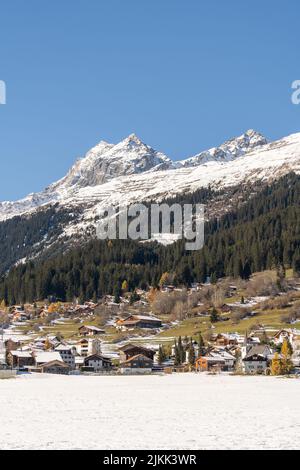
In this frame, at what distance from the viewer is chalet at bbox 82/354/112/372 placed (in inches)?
5399

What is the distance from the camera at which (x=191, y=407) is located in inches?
2057

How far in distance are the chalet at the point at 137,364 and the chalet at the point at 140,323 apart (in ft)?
146

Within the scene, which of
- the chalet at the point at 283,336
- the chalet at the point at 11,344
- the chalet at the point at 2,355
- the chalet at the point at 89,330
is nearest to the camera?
the chalet at the point at 2,355

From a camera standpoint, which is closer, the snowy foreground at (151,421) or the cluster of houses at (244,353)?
the snowy foreground at (151,421)

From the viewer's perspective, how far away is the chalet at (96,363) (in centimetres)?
13712

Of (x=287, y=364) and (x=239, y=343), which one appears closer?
(x=287, y=364)

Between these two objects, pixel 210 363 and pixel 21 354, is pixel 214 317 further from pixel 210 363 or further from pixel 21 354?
pixel 21 354

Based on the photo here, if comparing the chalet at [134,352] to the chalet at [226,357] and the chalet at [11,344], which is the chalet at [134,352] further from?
the chalet at [11,344]

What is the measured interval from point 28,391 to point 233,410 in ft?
105

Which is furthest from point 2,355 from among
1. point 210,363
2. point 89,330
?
point 210,363


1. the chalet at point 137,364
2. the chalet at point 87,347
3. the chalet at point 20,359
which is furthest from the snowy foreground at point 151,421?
the chalet at point 87,347

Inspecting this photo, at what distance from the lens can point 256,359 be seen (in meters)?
128

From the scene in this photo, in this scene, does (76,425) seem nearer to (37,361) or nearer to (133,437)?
(133,437)
